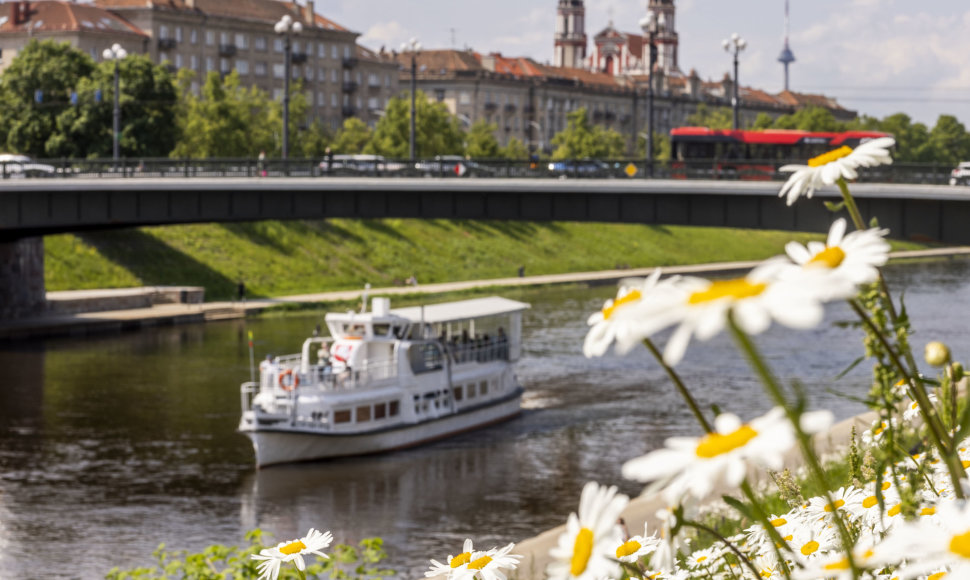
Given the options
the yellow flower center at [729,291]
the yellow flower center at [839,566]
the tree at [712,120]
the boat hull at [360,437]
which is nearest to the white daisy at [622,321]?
the yellow flower center at [729,291]

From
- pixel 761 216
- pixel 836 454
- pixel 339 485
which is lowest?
pixel 339 485

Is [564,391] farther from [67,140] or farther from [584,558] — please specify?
[67,140]

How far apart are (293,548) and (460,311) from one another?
4105 cm

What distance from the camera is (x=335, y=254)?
81812mm

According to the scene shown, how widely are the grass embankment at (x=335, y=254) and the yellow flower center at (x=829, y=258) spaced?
190ft

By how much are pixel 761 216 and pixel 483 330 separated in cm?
1436

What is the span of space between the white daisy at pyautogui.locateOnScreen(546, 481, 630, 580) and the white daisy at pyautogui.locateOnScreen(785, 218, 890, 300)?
0.66m

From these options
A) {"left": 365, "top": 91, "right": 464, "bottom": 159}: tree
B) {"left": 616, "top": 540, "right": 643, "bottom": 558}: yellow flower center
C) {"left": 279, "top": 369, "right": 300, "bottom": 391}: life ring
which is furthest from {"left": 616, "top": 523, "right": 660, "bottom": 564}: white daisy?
{"left": 365, "top": 91, "right": 464, "bottom": 159}: tree

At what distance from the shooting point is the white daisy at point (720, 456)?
2.50 metres

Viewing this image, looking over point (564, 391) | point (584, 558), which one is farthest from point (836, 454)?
point (584, 558)

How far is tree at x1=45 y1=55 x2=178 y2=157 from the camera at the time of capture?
86438mm

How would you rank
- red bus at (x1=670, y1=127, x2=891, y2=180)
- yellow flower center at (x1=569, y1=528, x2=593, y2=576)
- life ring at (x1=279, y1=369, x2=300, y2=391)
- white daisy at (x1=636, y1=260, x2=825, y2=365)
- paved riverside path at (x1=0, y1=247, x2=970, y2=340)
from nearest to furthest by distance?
1. white daisy at (x1=636, y1=260, x2=825, y2=365)
2. yellow flower center at (x1=569, y1=528, x2=593, y2=576)
3. life ring at (x1=279, y1=369, x2=300, y2=391)
4. paved riverside path at (x1=0, y1=247, x2=970, y2=340)
5. red bus at (x1=670, y1=127, x2=891, y2=180)

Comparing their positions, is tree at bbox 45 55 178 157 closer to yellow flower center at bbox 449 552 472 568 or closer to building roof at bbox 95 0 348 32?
building roof at bbox 95 0 348 32

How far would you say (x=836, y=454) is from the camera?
88.6ft
